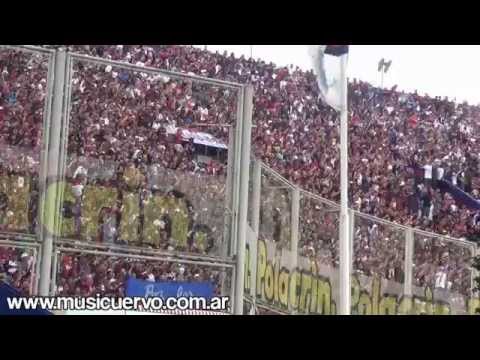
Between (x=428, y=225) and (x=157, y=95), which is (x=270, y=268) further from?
(x=428, y=225)

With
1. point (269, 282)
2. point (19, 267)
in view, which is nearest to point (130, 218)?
point (19, 267)

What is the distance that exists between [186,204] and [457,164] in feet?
7.77

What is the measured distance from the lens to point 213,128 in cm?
499

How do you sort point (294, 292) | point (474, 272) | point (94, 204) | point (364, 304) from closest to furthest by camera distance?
point (94, 204), point (294, 292), point (364, 304), point (474, 272)

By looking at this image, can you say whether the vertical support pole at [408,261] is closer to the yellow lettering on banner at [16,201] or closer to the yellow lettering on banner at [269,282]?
the yellow lettering on banner at [269,282]

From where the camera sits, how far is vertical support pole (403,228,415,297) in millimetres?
5883

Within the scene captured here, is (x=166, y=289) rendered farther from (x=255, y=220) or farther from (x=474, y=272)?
(x=474, y=272)

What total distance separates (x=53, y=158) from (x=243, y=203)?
91 centimetres

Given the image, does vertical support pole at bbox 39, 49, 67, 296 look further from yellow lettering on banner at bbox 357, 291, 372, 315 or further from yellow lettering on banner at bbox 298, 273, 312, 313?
yellow lettering on banner at bbox 357, 291, 372, 315

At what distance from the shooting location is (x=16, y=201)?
4.24 m

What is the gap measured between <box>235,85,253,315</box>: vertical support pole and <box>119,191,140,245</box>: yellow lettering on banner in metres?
0.47

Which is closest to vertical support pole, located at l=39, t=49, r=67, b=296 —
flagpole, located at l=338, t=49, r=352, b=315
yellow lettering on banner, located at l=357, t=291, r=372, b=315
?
flagpole, located at l=338, t=49, r=352, b=315

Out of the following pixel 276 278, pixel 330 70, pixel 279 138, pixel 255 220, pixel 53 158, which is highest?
pixel 330 70
